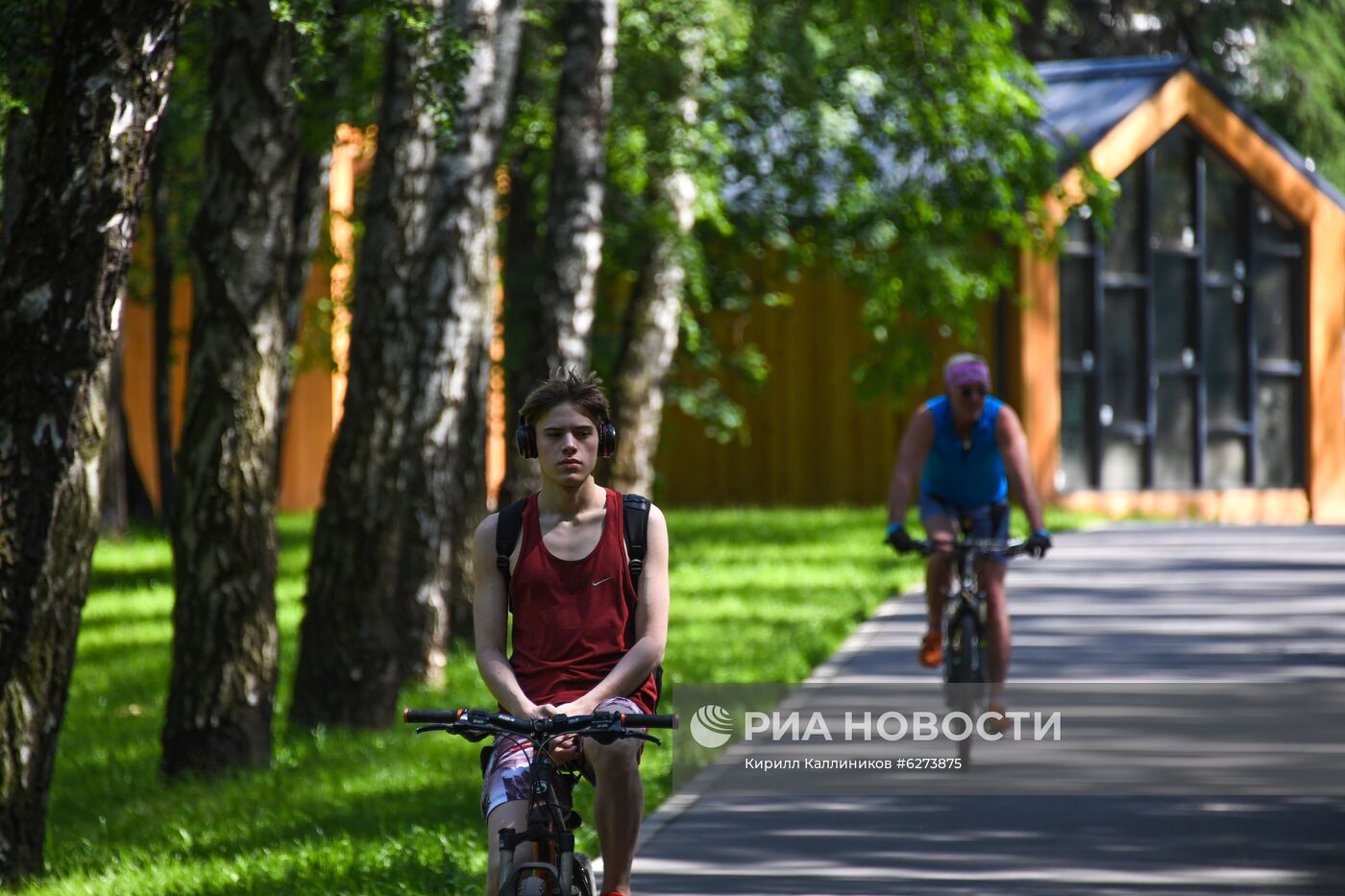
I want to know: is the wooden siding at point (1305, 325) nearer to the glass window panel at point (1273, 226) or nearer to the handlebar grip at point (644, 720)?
the glass window panel at point (1273, 226)

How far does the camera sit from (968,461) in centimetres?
987

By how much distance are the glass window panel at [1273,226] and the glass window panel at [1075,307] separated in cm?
321

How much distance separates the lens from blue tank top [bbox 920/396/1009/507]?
32.2ft

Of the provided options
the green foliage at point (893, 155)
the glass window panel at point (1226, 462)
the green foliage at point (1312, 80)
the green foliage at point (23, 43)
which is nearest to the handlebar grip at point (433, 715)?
the green foliage at point (23, 43)

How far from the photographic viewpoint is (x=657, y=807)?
869cm

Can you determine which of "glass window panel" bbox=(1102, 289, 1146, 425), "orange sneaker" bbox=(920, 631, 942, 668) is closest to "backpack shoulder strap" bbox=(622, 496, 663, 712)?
"orange sneaker" bbox=(920, 631, 942, 668)

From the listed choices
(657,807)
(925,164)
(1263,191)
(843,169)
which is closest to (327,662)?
(657,807)

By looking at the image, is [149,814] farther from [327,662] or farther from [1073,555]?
[1073,555]

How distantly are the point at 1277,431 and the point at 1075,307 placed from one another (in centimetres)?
436

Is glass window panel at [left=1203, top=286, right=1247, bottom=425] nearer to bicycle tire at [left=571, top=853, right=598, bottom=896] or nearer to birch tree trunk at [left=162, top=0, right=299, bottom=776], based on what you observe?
birch tree trunk at [left=162, top=0, right=299, bottom=776]

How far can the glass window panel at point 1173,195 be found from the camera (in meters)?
31.8

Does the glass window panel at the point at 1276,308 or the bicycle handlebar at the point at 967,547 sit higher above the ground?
the glass window panel at the point at 1276,308

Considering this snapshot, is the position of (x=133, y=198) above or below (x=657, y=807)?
above

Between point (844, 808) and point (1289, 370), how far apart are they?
26036mm
